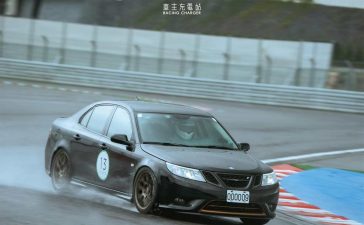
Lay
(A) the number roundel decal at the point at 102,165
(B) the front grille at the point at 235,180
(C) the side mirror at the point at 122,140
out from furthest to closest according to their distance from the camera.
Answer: (A) the number roundel decal at the point at 102,165
(C) the side mirror at the point at 122,140
(B) the front grille at the point at 235,180

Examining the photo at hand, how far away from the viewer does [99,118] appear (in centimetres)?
970

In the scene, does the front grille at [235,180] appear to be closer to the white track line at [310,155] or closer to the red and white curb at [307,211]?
the red and white curb at [307,211]

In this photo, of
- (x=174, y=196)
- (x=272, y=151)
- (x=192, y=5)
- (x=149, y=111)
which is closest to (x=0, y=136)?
(x=272, y=151)

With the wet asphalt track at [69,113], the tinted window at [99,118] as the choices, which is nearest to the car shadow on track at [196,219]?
the wet asphalt track at [69,113]

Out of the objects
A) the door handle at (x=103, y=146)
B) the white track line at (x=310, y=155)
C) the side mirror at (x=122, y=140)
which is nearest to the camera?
the side mirror at (x=122, y=140)

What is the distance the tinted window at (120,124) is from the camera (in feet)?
29.6

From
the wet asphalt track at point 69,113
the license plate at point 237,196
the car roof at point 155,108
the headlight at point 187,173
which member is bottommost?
the wet asphalt track at point 69,113

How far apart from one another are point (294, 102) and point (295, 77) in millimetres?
1226

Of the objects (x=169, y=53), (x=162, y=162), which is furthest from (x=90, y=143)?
(x=169, y=53)

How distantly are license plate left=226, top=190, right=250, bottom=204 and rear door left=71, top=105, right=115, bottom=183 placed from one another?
1817 mm

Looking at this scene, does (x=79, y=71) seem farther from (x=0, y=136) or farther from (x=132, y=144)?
(x=132, y=144)

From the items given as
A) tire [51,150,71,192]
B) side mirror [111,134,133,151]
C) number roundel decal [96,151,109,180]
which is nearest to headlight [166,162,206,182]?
side mirror [111,134,133,151]

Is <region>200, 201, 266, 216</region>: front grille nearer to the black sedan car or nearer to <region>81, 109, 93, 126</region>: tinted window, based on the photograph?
the black sedan car

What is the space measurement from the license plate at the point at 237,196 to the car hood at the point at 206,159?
244 millimetres
